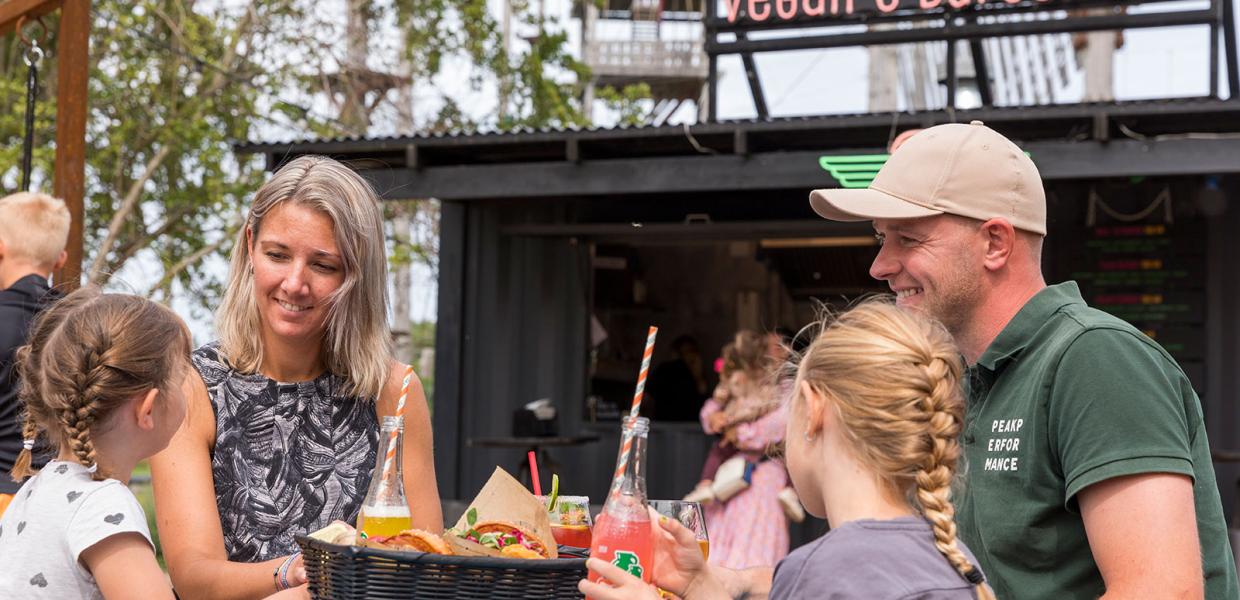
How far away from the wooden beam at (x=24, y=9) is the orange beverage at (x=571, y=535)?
3.60m

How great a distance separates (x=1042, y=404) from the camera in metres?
1.98

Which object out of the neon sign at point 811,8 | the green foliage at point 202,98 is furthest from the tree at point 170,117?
the neon sign at point 811,8

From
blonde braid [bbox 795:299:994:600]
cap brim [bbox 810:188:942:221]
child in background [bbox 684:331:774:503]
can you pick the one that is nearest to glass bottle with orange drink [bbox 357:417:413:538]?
blonde braid [bbox 795:299:994:600]

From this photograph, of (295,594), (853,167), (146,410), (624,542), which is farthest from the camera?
(853,167)

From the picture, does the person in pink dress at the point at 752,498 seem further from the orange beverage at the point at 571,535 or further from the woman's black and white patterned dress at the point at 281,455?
the orange beverage at the point at 571,535

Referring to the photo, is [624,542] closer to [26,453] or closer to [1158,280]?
[26,453]

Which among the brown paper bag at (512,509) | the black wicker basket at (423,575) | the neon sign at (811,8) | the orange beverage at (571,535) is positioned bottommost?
the orange beverage at (571,535)

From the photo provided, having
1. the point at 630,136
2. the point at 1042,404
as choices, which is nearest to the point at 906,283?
the point at 1042,404

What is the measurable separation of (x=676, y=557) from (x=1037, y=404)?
1.93 feet

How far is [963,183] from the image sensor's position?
2242mm

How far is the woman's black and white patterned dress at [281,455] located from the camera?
2385mm

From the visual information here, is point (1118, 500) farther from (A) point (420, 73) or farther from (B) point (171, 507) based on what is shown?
(A) point (420, 73)

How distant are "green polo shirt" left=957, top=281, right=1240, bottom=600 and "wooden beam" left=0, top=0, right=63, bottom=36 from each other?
4.01m

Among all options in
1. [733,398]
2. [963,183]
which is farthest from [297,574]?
[733,398]
